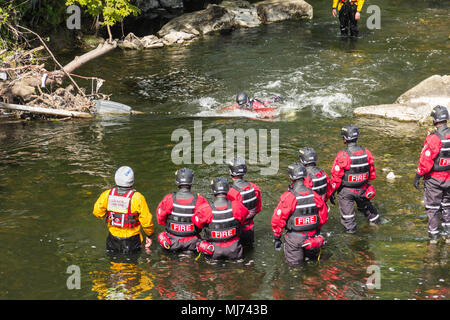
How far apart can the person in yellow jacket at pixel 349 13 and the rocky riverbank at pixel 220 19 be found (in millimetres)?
4113

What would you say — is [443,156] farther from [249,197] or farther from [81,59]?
[81,59]

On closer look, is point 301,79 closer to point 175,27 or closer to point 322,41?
point 322,41

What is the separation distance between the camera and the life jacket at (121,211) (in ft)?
26.0

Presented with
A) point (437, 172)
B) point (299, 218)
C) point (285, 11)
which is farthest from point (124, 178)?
point (285, 11)

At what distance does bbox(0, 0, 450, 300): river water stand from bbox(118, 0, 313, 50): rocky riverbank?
74cm

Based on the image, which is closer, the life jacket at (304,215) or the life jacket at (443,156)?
the life jacket at (304,215)

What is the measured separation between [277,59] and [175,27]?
254 inches

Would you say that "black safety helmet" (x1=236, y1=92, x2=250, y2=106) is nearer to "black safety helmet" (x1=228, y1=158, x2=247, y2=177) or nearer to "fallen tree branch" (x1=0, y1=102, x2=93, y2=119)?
"fallen tree branch" (x1=0, y1=102, x2=93, y2=119)

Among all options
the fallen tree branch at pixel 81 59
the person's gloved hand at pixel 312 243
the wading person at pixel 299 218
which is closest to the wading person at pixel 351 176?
the wading person at pixel 299 218

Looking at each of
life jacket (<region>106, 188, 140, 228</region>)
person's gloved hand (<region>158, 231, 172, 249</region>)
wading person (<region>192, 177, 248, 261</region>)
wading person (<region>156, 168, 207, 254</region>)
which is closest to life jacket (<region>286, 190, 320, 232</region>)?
wading person (<region>192, 177, 248, 261</region>)

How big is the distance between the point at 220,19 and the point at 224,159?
49.5 ft

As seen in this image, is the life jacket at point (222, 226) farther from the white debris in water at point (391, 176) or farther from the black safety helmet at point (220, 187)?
the white debris in water at point (391, 176)

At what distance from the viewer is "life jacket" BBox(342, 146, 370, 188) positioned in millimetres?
8891

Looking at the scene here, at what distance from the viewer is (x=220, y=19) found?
85.3ft
